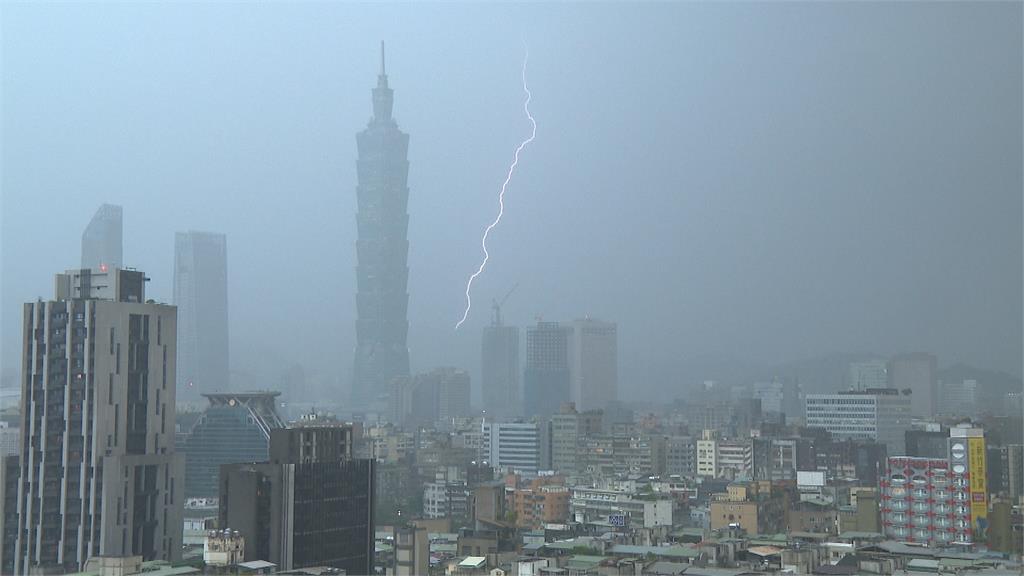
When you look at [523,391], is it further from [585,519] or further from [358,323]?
[585,519]

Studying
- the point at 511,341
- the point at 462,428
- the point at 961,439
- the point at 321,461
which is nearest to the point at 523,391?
the point at 511,341

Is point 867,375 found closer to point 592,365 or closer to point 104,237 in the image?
point 592,365

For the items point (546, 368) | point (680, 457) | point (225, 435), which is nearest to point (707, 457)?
point (680, 457)

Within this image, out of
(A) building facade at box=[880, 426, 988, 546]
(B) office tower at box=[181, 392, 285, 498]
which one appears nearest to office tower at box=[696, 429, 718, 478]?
(B) office tower at box=[181, 392, 285, 498]

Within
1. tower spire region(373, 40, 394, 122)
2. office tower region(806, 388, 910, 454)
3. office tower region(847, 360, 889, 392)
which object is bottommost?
office tower region(806, 388, 910, 454)

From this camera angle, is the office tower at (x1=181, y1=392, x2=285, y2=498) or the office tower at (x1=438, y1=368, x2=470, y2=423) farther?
the office tower at (x1=438, y1=368, x2=470, y2=423)

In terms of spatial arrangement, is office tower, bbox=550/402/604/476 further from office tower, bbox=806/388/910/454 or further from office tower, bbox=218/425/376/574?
office tower, bbox=218/425/376/574

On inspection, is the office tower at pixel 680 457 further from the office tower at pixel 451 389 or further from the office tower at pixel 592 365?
the office tower at pixel 451 389
